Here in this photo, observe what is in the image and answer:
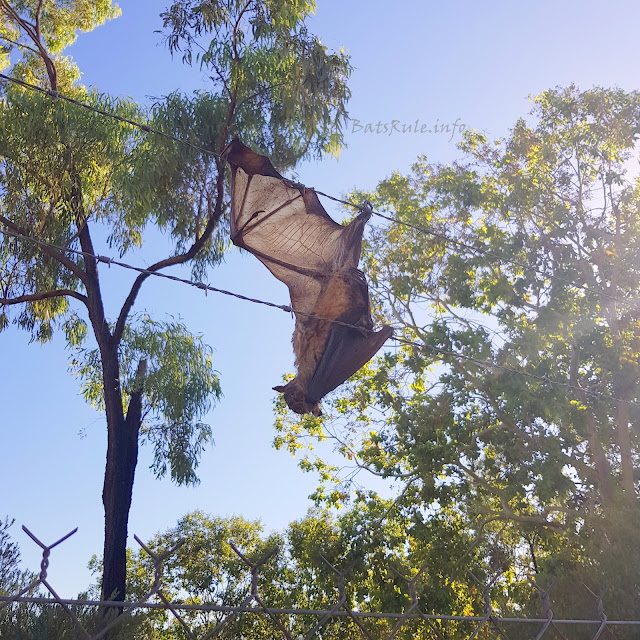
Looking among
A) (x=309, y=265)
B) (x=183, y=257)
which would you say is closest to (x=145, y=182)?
(x=183, y=257)

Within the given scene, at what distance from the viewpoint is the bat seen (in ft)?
14.3

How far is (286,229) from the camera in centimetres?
487

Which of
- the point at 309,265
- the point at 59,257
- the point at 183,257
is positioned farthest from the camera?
the point at 183,257

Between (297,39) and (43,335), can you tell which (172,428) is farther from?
(297,39)

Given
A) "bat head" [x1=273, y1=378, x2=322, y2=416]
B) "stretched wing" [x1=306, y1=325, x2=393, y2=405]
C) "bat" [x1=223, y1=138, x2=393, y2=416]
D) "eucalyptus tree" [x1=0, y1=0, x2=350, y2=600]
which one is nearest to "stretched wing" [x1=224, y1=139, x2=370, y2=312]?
"bat" [x1=223, y1=138, x2=393, y2=416]

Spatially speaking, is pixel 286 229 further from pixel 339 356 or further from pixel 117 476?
pixel 117 476

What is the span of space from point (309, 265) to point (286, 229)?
0.34 meters

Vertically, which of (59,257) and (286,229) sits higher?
(59,257)

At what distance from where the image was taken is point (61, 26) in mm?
12047

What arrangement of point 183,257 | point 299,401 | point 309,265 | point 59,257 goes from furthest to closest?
point 183,257 < point 59,257 < point 309,265 < point 299,401

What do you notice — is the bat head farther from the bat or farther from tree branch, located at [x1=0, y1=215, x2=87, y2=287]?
tree branch, located at [x1=0, y1=215, x2=87, y2=287]

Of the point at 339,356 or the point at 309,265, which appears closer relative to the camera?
the point at 339,356

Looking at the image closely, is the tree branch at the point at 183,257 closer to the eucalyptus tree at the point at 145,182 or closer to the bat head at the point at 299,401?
the eucalyptus tree at the point at 145,182

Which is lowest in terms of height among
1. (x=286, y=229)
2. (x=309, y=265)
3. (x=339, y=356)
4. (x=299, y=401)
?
(x=299, y=401)
